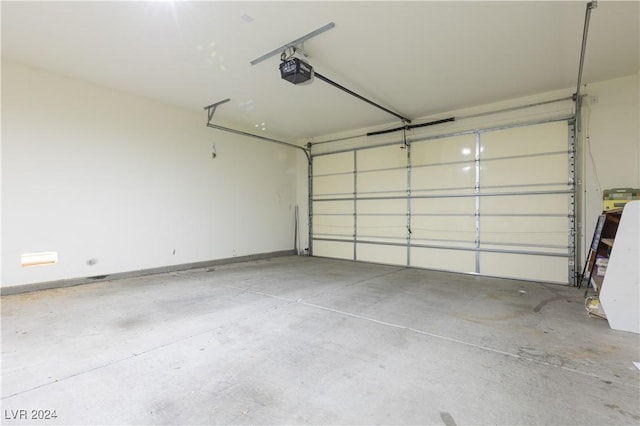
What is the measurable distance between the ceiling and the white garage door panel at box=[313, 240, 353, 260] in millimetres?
3573

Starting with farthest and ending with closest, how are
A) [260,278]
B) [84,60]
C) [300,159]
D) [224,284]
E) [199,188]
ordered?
[300,159]
[199,188]
[260,278]
[224,284]
[84,60]

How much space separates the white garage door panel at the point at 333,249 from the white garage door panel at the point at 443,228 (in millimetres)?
1691

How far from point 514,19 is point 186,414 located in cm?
427

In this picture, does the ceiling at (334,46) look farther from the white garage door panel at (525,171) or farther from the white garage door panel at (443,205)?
the white garage door panel at (443,205)

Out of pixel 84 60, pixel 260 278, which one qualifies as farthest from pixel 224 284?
pixel 84 60

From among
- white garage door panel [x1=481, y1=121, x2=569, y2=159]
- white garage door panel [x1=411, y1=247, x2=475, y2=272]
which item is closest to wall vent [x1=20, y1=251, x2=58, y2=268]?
white garage door panel [x1=411, y1=247, x2=475, y2=272]

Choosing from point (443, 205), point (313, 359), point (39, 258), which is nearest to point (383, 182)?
point (443, 205)

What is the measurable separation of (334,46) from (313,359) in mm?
3280

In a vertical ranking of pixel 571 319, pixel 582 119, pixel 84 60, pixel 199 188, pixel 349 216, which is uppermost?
pixel 84 60

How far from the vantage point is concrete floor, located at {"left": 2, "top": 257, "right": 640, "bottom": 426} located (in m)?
1.64

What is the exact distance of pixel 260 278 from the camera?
5.03 metres

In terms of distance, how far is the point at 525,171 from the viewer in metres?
5.12

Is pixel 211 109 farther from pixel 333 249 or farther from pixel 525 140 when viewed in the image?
pixel 525 140

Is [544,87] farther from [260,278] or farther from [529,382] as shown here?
[260,278]
